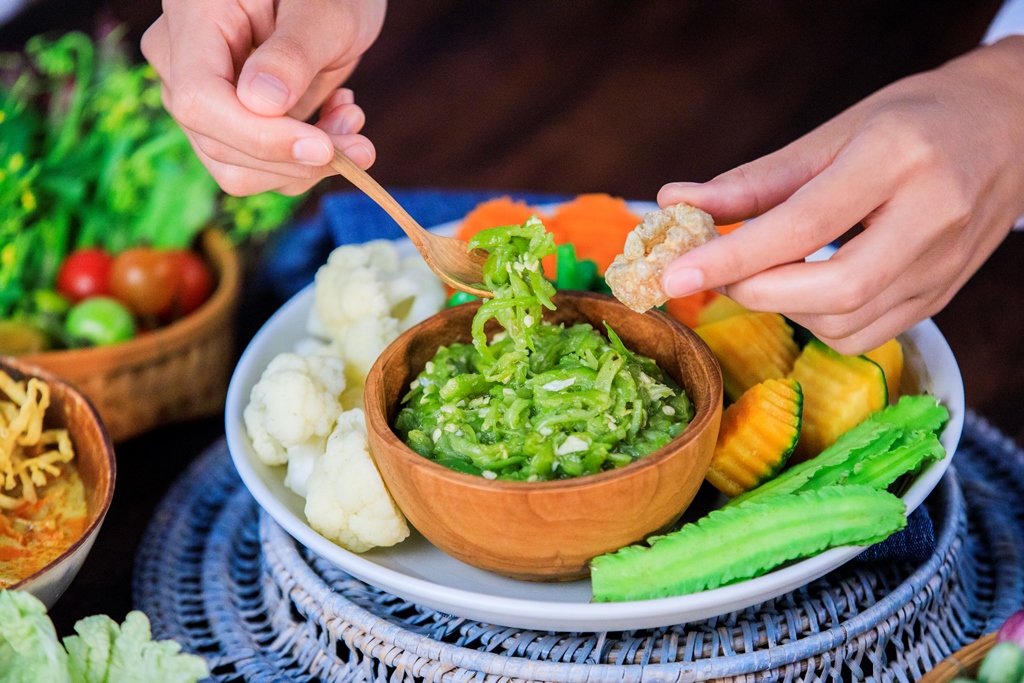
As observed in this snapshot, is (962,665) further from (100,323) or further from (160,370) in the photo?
(100,323)

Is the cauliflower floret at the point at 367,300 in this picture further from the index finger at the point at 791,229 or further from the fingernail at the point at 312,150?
the index finger at the point at 791,229

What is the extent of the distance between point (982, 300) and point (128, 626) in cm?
307

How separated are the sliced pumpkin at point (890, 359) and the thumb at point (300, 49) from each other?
131cm

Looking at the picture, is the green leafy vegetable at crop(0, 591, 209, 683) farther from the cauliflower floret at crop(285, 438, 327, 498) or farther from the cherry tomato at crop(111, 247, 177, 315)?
the cherry tomato at crop(111, 247, 177, 315)

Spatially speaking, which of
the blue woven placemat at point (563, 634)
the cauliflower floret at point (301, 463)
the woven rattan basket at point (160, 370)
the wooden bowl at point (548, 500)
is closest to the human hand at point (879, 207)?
the wooden bowl at point (548, 500)

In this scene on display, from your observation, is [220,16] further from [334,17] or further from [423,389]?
[423,389]

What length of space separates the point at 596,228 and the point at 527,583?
40.2 inches

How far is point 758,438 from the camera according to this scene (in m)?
1.74

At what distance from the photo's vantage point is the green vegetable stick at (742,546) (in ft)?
4.92

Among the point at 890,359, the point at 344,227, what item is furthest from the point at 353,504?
the point at 344,227

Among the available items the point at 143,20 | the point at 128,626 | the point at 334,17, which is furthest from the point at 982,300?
the point at 143,20

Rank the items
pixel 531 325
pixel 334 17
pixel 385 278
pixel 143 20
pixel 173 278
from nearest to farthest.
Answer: pixel 531 325 → pixel 334 17 → pixel 385 278 → pixel 173 278 → pixel 143 20

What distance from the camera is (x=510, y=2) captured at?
6.00m

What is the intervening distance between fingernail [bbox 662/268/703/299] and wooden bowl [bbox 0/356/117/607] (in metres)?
1.07
